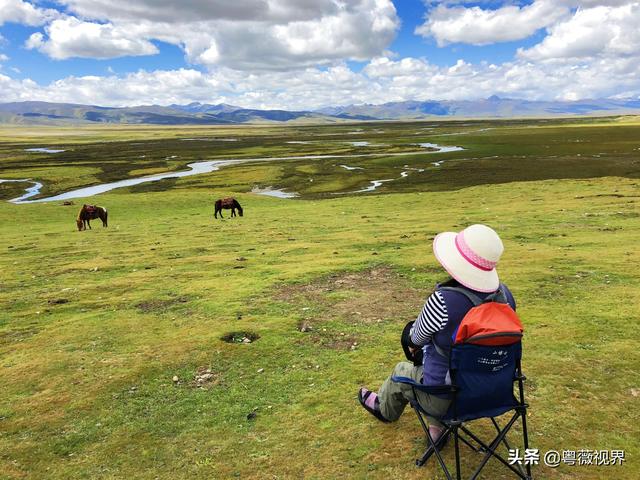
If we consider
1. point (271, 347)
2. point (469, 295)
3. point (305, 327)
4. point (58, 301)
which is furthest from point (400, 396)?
point (58, 301)

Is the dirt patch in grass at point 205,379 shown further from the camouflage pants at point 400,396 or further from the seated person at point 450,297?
the seated person at point 450,297

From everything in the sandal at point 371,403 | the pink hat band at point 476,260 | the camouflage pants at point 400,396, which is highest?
the pink hat band at point 476,260

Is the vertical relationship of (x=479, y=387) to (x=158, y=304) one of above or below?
above

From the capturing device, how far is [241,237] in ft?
95.8

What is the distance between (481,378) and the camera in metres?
5.55

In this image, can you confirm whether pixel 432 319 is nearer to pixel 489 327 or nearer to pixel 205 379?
pixel 489 327

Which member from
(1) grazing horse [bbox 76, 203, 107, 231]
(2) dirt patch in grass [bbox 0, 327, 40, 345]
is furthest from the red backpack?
(1) grazing horse [bbox 76, 203, 107, 231]

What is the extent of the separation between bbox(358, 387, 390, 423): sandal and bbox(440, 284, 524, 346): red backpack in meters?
2.62

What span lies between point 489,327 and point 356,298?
8.88 meters

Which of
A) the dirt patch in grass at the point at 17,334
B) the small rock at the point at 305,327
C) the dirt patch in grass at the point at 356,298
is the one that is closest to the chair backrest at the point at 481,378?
the small rock at the point at 305,327

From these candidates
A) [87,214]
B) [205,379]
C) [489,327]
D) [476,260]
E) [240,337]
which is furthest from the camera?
[87,214]

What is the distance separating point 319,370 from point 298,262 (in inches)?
422

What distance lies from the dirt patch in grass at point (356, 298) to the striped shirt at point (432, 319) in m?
5.83

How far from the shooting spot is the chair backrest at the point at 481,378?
17.8 feet
